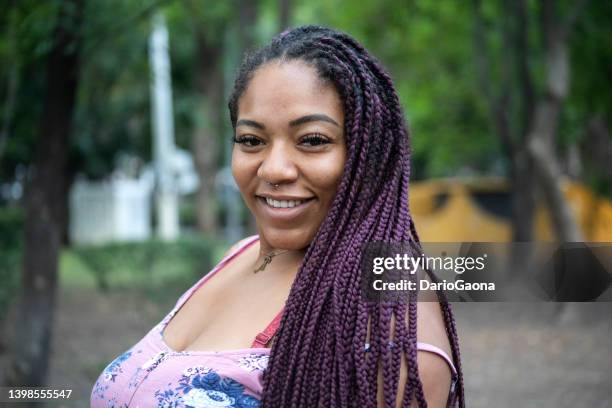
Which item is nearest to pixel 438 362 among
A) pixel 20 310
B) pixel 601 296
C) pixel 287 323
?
pixel 287 323

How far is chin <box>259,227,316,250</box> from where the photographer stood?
6.73ft

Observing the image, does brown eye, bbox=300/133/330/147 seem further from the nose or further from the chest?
the chest

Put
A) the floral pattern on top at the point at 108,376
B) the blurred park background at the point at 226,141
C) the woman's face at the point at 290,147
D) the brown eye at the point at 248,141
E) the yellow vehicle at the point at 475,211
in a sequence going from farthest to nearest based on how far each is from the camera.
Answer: the yellow vehicle at the point at 475,211 → the blurred park background at the point at 226,141 → the floral pattern on top at the point at 108,376 → the brown eye at the point at 248,141 → the woman's face at the point at 290,147

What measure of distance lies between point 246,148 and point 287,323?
1.57ft

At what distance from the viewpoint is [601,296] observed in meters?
2.15

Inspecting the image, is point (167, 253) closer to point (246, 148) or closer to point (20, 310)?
point (20, 310)

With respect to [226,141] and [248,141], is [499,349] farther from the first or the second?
[248,141]

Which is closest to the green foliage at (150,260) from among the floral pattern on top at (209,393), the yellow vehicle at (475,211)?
the yellow vehicle at (475,211)

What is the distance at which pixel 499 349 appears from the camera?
9180 millimetres

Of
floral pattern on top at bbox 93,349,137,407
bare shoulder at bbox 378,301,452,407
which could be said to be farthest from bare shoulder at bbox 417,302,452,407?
floral pattern on top at bbox 93,349,137,407

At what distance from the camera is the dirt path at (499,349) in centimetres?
707

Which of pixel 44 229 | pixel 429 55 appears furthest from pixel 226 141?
pixel 44 229

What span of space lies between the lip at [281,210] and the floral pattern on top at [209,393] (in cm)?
41

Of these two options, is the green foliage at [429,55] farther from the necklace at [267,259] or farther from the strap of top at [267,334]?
the strap of top at [267,334]
